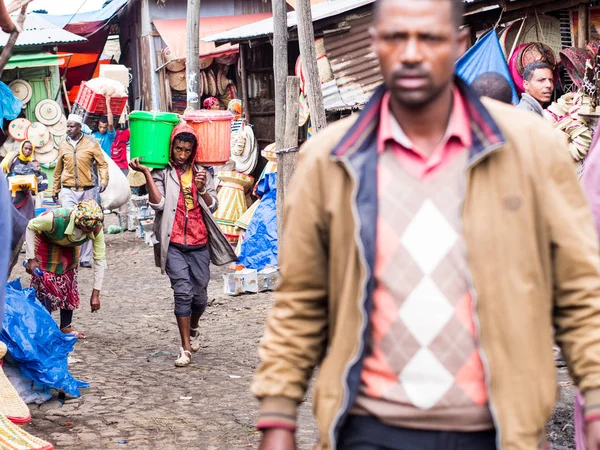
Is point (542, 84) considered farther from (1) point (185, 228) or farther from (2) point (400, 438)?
(2) point (400, 438)

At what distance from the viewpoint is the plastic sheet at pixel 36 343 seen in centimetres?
655

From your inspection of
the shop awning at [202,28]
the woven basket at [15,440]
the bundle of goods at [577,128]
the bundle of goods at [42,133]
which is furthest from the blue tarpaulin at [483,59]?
the shop awning at [202,28]

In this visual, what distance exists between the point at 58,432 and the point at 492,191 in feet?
14.8

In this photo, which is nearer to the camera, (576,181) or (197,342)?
(576,181)

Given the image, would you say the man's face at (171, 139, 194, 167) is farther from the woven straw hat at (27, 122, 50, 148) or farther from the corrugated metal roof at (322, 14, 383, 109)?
the woven straw hat at (27, 122, 50, 148)

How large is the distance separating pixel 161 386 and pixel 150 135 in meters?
2.00

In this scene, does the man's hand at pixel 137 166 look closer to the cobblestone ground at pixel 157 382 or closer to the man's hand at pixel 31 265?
the man's hand at pixel 31 265

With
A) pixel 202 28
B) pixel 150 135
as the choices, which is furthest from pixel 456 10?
pixel 202 28

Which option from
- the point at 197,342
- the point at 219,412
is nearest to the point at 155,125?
the point at 197,342

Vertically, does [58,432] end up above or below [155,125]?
below

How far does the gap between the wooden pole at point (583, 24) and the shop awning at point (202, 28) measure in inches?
501

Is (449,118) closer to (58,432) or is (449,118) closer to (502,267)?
(502,267)

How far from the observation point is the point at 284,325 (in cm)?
246

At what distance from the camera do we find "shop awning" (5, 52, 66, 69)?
21.0 metres
